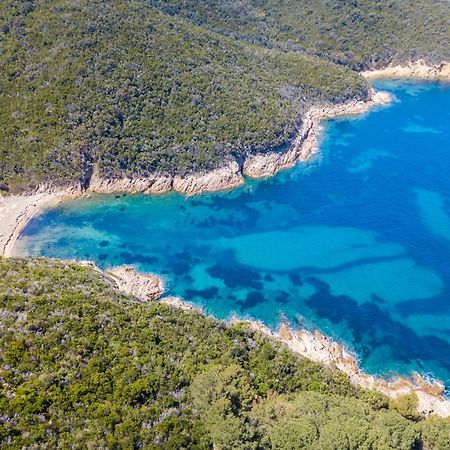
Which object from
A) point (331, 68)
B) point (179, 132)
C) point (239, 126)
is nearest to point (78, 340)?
point (179, 132)

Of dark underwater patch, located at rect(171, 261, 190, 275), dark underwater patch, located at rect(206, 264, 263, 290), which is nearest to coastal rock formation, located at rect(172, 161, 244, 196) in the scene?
dark underwater patch, located at rect(171, 261, 190, 275)

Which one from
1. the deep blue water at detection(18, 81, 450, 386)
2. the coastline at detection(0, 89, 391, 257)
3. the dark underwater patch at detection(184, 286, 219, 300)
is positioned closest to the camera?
the deep blue water at detection(18, 81, 450, 386)

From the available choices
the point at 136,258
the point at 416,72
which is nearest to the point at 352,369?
the point at 136,258

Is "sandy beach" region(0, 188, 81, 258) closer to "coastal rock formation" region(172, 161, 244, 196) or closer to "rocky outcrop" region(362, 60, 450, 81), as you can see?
"coastal rock formation" region(172, 161, 244, 196)

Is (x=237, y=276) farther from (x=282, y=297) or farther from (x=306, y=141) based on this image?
(x=306, y=141)

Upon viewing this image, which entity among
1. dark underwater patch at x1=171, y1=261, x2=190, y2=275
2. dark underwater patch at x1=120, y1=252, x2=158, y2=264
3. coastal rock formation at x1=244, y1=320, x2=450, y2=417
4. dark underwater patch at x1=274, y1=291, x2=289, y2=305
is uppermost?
dark underwater patch at x1=120, y1=252, x2=158, y2=264

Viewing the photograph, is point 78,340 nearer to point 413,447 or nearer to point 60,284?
point 60,284

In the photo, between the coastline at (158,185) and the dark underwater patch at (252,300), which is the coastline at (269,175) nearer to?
the coastline at (158,185)
